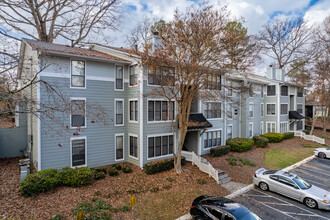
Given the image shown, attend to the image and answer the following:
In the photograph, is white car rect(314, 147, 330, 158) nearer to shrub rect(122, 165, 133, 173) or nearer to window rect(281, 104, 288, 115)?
window rect(281, 104, 288, 115)

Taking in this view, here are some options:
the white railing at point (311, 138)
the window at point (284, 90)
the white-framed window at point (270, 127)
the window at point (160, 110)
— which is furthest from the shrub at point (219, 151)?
the white railing at point (311, 138)

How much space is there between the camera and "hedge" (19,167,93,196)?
994cm

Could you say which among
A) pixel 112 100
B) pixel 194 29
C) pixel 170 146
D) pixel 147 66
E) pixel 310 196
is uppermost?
pixel 194 29

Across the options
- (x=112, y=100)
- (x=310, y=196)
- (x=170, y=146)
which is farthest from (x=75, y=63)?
(x=310, y=196)

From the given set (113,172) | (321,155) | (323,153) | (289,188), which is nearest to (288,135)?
(321,155)

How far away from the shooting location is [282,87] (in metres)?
28.6

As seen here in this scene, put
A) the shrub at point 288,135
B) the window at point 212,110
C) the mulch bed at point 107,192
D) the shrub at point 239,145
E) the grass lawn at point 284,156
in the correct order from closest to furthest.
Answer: the mulch bed at point 107,192 < the grass lawn at point 284,156 < the window at point 212,110 < the shrub at point 239,145 < the shrub at point 288,135

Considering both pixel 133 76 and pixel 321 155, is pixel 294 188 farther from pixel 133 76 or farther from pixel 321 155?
pixel 133 76

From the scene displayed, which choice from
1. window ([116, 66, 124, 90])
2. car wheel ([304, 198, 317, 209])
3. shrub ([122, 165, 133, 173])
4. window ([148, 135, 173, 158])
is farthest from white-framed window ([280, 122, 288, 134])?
window ([116, 66, 124, 90])

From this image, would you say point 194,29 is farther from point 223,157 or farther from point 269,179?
point 223,157

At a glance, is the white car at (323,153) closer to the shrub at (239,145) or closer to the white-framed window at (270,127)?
the shrub at (239,145)

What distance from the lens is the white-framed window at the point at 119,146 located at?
15323mm

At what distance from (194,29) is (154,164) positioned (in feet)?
32.4

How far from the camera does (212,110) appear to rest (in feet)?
63.8
